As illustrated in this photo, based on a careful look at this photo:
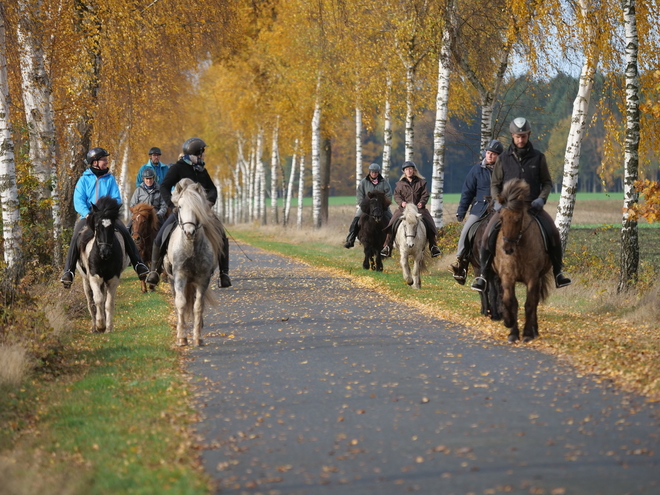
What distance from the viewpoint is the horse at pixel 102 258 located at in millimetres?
12227

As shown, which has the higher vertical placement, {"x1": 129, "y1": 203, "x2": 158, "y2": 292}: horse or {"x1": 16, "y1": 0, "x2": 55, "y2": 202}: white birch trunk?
{"x1": 16, "y1": 0, "x2": 55, "y2": 202}: white birch trunk

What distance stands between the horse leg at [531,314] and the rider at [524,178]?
27.4 inches

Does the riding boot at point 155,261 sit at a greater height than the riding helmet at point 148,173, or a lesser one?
lesser

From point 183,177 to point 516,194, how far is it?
4822 mm

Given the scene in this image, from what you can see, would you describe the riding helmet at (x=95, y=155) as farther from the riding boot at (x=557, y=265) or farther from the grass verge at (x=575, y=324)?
the riding boot at (x=557, y=265)

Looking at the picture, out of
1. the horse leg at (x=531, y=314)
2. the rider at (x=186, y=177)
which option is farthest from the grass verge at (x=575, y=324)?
the rider at (x=186, y=177)

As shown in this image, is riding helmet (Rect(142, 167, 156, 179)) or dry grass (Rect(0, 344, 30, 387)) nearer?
dry grass (Rect(0, 344, 30, 387))

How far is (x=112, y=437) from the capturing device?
6582 mm

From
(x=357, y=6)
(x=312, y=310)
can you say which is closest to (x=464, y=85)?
(x=357, y=6)

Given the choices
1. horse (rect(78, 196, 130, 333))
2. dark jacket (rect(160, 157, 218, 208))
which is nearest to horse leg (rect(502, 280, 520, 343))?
dark jacket (rect(160, 157, 218, 208))

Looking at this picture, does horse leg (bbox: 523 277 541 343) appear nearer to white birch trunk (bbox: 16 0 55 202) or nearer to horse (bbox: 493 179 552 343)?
horse (bbox: 493 179 552 343)

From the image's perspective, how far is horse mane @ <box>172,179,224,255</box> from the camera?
1094cm

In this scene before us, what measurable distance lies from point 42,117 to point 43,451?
1185 cm

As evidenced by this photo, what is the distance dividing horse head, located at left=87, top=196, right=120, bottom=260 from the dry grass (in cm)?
289
